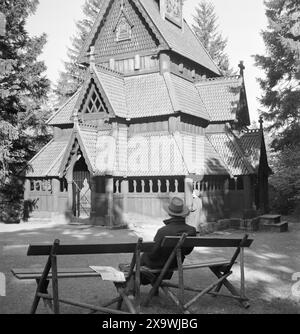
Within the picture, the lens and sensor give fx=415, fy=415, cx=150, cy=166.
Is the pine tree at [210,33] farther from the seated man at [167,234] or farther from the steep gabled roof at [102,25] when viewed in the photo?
the seated man at [167,234]

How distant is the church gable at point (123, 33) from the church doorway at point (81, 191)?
22.1 ft

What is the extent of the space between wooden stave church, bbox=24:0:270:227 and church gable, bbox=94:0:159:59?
6cm

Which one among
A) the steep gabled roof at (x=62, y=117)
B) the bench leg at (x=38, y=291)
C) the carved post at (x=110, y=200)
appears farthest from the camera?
the steep gabled roof at (x=62, y=117)

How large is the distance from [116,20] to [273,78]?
411 inches

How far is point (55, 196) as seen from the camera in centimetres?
2058

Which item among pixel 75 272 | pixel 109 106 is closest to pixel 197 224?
pixel 109 106

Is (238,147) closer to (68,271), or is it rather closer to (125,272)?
(125,272)

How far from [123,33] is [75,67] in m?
16.5

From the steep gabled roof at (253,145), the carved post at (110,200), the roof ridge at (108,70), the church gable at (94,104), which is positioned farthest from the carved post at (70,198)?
the steep gabled roof at (253,145)

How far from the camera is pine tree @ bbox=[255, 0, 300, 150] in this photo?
2205 cm

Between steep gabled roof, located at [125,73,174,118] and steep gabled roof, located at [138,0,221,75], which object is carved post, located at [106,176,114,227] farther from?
steep gabled roof, located at [138,0,221,75]

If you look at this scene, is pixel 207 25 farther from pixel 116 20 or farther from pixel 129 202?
pixel 129 202

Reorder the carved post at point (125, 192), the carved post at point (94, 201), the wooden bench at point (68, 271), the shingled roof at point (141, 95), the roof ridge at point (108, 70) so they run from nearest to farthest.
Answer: the wooden bench at point (68, 271) < the carved post at point (94, 201) < the carved post at point (125, 192) < the shingled roof at point (141, 95) < the roof ridge at point (108, 70)

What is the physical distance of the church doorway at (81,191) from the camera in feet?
70.9
